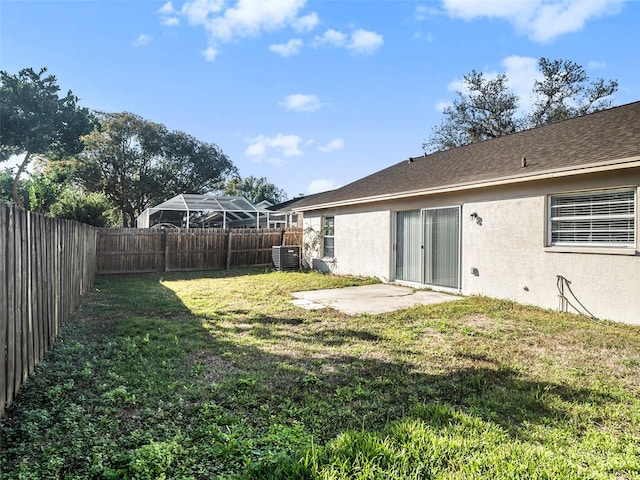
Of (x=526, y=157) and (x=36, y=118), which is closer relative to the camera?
(x=526, y=157)

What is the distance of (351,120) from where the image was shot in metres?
20.0

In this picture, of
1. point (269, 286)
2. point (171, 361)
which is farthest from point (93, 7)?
point (171, 361)

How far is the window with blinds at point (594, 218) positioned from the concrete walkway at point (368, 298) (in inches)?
96.1

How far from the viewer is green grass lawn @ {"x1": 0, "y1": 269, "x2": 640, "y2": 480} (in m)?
2.26

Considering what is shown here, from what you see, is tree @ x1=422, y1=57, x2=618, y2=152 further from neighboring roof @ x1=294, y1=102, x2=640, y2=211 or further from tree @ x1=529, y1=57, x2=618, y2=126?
neighboring roof @ x1=294, y1=102, x2=640, y2=211

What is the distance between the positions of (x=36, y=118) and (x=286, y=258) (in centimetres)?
1672

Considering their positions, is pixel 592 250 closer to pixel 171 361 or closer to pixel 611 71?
pixel 171 361

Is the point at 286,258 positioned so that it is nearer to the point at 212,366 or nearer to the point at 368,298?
the point at 368,298

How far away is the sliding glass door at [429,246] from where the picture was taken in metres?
9.17

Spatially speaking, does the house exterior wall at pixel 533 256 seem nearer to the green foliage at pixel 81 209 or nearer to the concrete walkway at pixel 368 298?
the concrete walkway at pixel 368 298

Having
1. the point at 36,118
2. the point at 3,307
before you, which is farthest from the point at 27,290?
the point at 36,118

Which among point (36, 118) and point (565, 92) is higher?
point (565, 92)

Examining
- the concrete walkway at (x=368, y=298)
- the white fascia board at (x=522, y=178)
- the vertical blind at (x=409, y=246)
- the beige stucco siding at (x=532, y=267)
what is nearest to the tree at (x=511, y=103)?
the vertical blind at (x=409, y=246)

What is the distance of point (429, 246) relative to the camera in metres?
9.83
